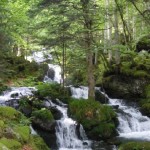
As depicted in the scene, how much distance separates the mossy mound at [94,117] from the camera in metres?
13.5

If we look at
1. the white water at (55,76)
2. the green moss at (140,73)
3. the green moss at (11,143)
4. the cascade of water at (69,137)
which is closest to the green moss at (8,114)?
the green moss at (11,143)

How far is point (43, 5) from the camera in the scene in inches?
549

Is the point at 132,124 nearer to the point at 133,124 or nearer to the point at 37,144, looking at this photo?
the point at 133,124

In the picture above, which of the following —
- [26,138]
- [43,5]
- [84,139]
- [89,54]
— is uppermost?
[43,5]

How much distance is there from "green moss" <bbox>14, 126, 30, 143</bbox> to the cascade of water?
2717mm

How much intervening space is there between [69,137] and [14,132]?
14.0 feet

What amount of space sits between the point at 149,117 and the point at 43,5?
804 centimetres

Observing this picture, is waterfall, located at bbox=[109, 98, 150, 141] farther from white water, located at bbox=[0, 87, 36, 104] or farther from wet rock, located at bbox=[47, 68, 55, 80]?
wet rock, located at bbox=[47, 68, 55, 80]

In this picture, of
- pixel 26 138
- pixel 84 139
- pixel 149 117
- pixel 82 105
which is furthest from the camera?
pixel 149 117

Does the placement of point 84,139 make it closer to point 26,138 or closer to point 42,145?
point 42,145

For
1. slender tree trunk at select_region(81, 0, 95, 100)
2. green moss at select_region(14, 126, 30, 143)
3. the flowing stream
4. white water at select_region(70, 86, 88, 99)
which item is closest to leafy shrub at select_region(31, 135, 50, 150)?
green moss at select_region(14, 126, 30, 143)

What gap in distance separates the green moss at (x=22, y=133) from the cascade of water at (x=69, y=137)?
2.72 metres

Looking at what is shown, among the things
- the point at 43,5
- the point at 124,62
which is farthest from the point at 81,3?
the point at 124,62

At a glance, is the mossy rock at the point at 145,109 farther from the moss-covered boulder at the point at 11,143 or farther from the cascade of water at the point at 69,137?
the moss-covered boulder at the point at 11,143
